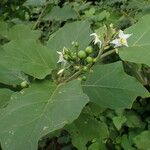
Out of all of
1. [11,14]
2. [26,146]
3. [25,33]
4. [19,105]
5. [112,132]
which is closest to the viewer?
[26,146]

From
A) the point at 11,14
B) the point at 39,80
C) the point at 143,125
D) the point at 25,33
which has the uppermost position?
the point at 39,80

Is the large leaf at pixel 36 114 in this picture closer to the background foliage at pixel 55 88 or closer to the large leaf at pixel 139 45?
the background foliage at pixel 55 88

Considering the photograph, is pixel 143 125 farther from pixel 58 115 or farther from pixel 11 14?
pixel 58 115

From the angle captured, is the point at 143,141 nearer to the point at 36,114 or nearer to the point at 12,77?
the point at 12,77

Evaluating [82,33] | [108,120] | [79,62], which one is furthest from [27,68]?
[108,120]

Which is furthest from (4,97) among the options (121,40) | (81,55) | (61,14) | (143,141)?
(143,141)

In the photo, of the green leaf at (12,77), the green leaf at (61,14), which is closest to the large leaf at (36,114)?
the green leaf at (12,77)

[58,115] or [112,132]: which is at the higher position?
[58,115]

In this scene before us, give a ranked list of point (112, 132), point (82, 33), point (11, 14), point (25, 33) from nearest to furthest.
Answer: point (82, 33) → point (25, 33) → point (11, 14) → point (112, 132)

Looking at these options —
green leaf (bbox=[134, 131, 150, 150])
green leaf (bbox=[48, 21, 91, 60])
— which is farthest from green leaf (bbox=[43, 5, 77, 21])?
green leaf (bbox=[134, 131, 150, 150])
